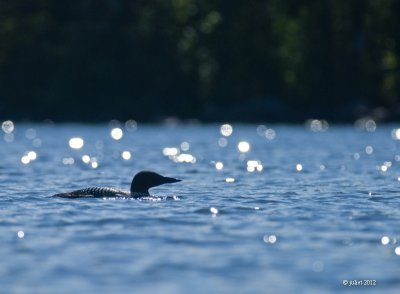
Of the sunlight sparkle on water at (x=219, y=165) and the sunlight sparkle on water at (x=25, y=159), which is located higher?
the sunlight sparkle on water at (x=25, y=159)

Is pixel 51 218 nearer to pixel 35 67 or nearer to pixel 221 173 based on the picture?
pixel 221 173

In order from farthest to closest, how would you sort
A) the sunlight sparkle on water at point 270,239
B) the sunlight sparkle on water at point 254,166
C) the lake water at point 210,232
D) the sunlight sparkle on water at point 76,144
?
the sunlight sparkle on water at point 76,144 → the sunlight sparkle on water at point 254,166 → the sunlight sparkle on water at point 270,239 → the lake water at point 210,232

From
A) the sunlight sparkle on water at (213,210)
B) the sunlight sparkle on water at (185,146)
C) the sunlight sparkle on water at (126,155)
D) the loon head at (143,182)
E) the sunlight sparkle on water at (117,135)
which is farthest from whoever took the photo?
the sunlight sparkle on water at (117,135)

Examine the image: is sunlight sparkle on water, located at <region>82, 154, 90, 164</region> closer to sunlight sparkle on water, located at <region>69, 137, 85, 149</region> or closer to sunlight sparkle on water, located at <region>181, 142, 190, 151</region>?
sunlight sparkle on water, located at <region>181, 142, 190, 151</region>

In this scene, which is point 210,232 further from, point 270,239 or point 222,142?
point 222,142

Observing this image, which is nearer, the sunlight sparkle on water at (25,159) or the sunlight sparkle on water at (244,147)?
the sunlight sparkle on water at (25,159)

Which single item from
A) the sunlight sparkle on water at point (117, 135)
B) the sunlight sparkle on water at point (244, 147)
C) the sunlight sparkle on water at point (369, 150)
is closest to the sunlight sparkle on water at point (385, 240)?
the sunlight sparkle on water at point (369, 150)

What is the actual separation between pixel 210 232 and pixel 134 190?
6.84 m

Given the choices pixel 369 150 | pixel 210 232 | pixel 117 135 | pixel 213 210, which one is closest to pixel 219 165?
pixel 369 150

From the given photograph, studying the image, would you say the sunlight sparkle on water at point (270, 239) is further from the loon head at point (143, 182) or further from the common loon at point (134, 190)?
the loon head at point (143, 182)

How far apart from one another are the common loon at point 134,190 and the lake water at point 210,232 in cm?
68

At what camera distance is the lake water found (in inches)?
566

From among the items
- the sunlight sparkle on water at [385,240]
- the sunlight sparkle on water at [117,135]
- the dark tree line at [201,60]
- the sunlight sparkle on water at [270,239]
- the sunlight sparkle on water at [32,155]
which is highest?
the dark tree line at [201,60]

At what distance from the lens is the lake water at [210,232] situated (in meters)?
14.4
